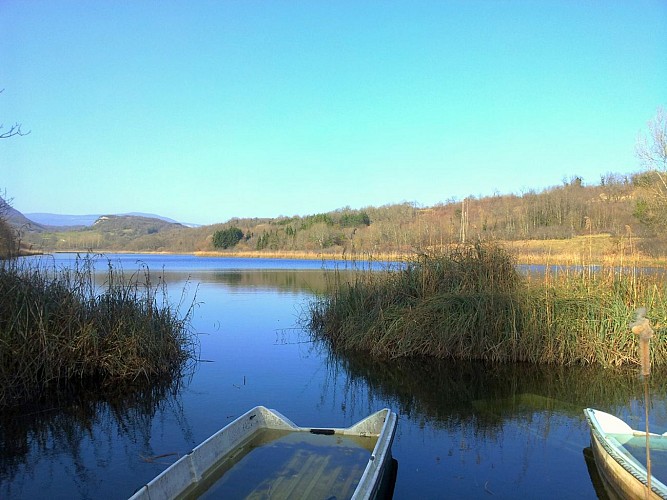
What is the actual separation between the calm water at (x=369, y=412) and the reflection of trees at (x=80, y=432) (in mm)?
20

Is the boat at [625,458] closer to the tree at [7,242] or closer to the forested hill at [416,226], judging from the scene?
the forested hill at [416,226]

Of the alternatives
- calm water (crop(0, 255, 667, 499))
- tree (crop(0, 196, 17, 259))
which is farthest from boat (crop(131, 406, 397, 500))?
tree (crop(0, 196, 17, 259))

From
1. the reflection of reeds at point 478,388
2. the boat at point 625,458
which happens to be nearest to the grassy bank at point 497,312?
the reflection of reeds at point 478,388

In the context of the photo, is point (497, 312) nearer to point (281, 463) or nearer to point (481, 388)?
point (481, 388)

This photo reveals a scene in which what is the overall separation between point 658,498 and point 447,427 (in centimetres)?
285

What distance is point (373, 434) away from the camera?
5.32 meters

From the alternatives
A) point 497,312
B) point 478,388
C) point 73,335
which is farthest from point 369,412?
point 73,335

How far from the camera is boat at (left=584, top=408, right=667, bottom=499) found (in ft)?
13.2

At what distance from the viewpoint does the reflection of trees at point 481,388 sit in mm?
6898

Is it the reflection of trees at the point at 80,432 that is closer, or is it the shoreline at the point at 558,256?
the reflection of trees at the point at 80,432

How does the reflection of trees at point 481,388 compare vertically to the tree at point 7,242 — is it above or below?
below

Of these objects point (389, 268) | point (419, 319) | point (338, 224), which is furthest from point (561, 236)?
point (338, 224)

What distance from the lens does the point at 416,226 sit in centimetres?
1577

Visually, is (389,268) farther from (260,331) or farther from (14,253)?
(14,253)
